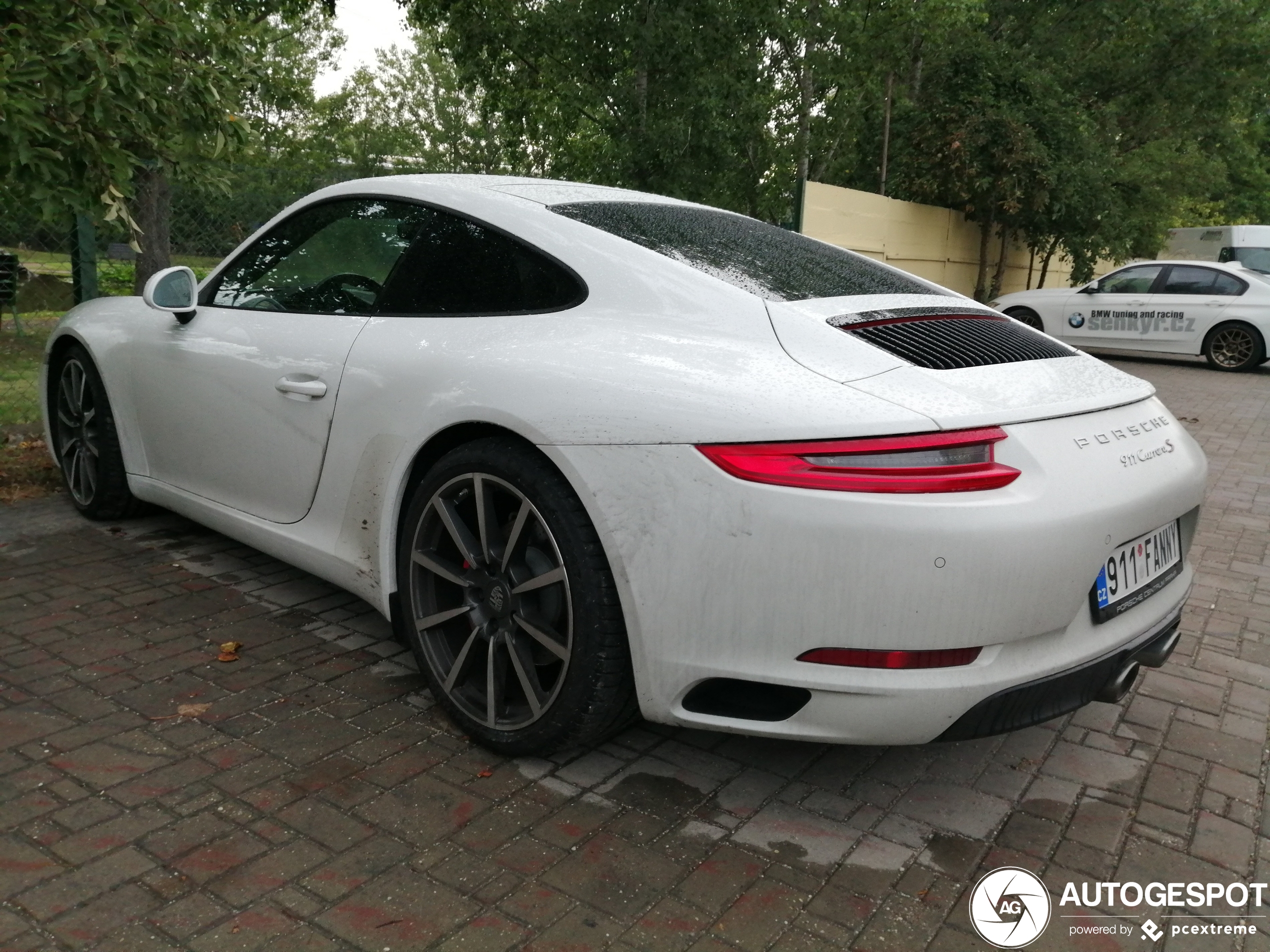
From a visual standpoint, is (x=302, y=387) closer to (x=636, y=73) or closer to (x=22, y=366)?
(x=22, y=366)

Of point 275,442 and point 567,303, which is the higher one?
point 567,303

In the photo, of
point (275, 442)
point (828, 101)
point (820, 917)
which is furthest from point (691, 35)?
point (820, 917)

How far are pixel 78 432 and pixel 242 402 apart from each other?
5.45 ft

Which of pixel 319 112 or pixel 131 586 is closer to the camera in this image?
pixel 131 586

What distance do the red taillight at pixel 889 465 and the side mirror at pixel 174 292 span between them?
2629mm

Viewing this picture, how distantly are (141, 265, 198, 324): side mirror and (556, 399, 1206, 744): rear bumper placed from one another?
213 cm

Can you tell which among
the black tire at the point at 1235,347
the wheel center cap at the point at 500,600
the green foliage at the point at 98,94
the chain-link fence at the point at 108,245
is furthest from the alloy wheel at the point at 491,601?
the black tire at the point at 1235,347

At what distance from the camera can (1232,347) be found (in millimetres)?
15242

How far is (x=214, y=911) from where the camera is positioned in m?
2.24

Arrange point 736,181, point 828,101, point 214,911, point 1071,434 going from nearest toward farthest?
point 214,911 → point 1071,434 → point 736,181 → point 828,101

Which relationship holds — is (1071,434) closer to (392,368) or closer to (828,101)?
(392,368)

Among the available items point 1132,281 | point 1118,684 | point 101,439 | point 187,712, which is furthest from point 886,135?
point 187,712

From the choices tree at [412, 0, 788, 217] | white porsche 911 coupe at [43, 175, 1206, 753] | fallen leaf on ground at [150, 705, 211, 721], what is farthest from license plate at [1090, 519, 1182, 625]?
tree at [412, 0, 788, 217]

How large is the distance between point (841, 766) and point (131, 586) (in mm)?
2817
